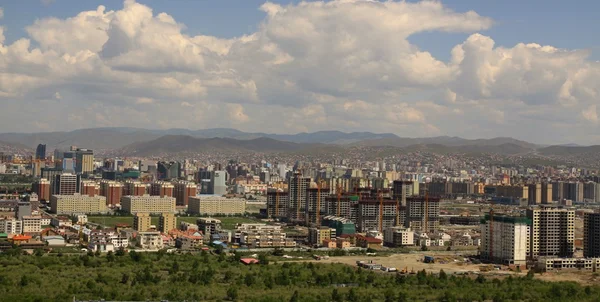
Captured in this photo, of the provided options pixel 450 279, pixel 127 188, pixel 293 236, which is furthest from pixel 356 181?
pixel 450 279

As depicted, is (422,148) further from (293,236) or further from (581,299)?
(581,299)

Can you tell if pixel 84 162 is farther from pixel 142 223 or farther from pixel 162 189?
pixel 142 223

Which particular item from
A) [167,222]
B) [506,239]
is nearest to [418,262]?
[506,239]

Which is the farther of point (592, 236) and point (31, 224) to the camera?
point (31, 224)

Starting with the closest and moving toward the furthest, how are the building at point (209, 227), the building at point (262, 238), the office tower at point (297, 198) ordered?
the building at point (262, 238), the building at point (209, 227), the office tower at point (297, 198)

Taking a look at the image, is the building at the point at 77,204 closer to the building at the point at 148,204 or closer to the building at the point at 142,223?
the building at the point at 148,204

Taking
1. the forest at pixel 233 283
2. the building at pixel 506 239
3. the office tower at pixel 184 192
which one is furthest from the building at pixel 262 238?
the office tower at pixel 184 192
